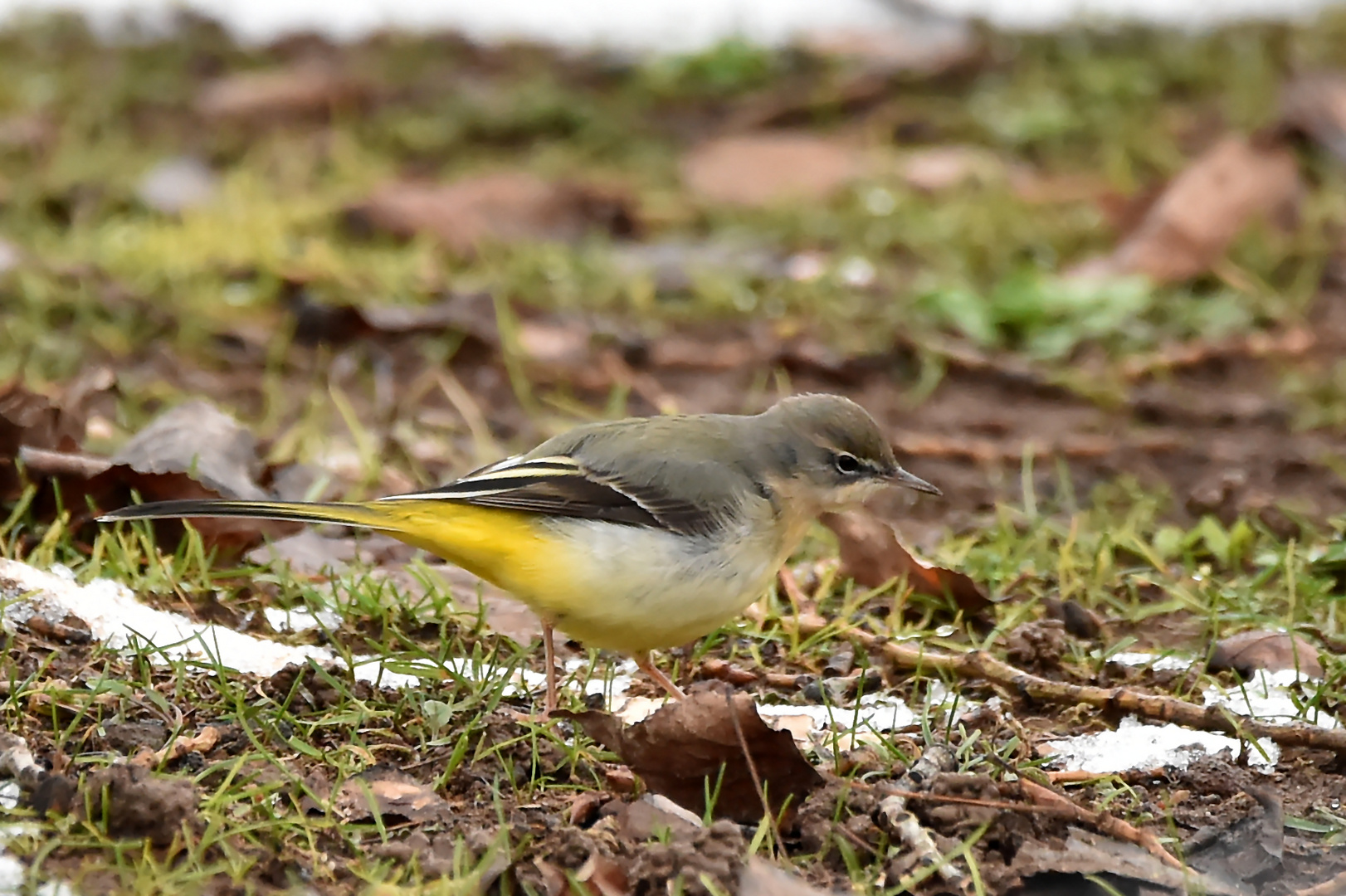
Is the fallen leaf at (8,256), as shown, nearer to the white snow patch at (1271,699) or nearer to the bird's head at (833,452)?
the bird's head at (833,452)

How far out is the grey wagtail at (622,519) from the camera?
395 cm

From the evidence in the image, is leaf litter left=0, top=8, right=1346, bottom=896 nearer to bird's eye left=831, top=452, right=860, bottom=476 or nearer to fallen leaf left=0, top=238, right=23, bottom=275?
fallen leaf left=0, top=238, right=23, bottom=275

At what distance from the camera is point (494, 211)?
8.70 metres

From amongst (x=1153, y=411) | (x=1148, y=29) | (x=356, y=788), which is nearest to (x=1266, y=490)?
(x=1153, y=411)

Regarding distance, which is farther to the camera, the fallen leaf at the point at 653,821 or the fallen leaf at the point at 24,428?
the fallen leaf at the point at 24,428

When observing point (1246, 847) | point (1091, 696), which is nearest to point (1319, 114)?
point (1091, 696)

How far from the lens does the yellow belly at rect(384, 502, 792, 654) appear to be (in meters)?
3.95

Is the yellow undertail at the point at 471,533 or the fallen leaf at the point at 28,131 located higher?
the yellow undertail at the point at 471,533

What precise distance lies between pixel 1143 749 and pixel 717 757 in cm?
108

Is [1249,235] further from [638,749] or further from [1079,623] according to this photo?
[638,749]

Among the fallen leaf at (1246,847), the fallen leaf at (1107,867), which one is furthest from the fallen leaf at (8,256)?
the fallen leaf at (1246,847)

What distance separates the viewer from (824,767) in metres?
3.65

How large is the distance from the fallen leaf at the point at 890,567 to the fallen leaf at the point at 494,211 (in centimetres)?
382

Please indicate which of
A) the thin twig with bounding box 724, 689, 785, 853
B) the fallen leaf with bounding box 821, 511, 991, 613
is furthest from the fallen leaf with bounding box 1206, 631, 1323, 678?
the thin twig with bounding box 724, 689, 785, 853
